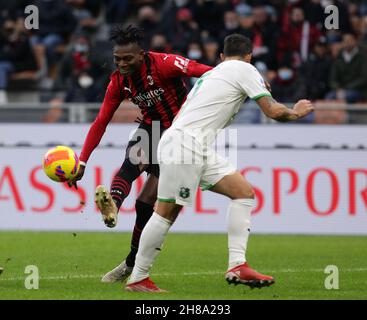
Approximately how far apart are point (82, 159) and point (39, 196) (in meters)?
5.91

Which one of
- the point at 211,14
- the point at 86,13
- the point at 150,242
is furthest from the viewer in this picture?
the point at 86,13

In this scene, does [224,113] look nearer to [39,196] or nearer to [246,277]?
[246,277]

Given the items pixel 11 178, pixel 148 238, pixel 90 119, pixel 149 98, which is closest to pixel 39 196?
pixel 11 178

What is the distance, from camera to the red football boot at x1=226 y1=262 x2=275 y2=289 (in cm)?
809

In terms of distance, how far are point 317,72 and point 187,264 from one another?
709 cm

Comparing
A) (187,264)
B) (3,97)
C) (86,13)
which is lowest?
(187,264)

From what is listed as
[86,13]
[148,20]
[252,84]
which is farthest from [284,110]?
[86,13]

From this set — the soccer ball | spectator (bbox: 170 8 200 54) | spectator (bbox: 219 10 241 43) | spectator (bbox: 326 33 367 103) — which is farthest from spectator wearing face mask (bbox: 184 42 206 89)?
the soccer ball

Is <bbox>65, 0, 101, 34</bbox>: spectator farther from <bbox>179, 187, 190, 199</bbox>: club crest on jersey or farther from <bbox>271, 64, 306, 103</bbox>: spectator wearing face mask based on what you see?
<bbox>179, 187, 190, 199</bbox>: club crest on jersey

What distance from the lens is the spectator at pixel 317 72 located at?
16938 millimetres

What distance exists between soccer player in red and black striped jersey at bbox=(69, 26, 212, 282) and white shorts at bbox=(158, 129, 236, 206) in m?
0.90

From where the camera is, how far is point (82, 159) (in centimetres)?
936

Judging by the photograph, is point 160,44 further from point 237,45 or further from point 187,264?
point 237,45

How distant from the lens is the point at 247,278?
26.7ft
